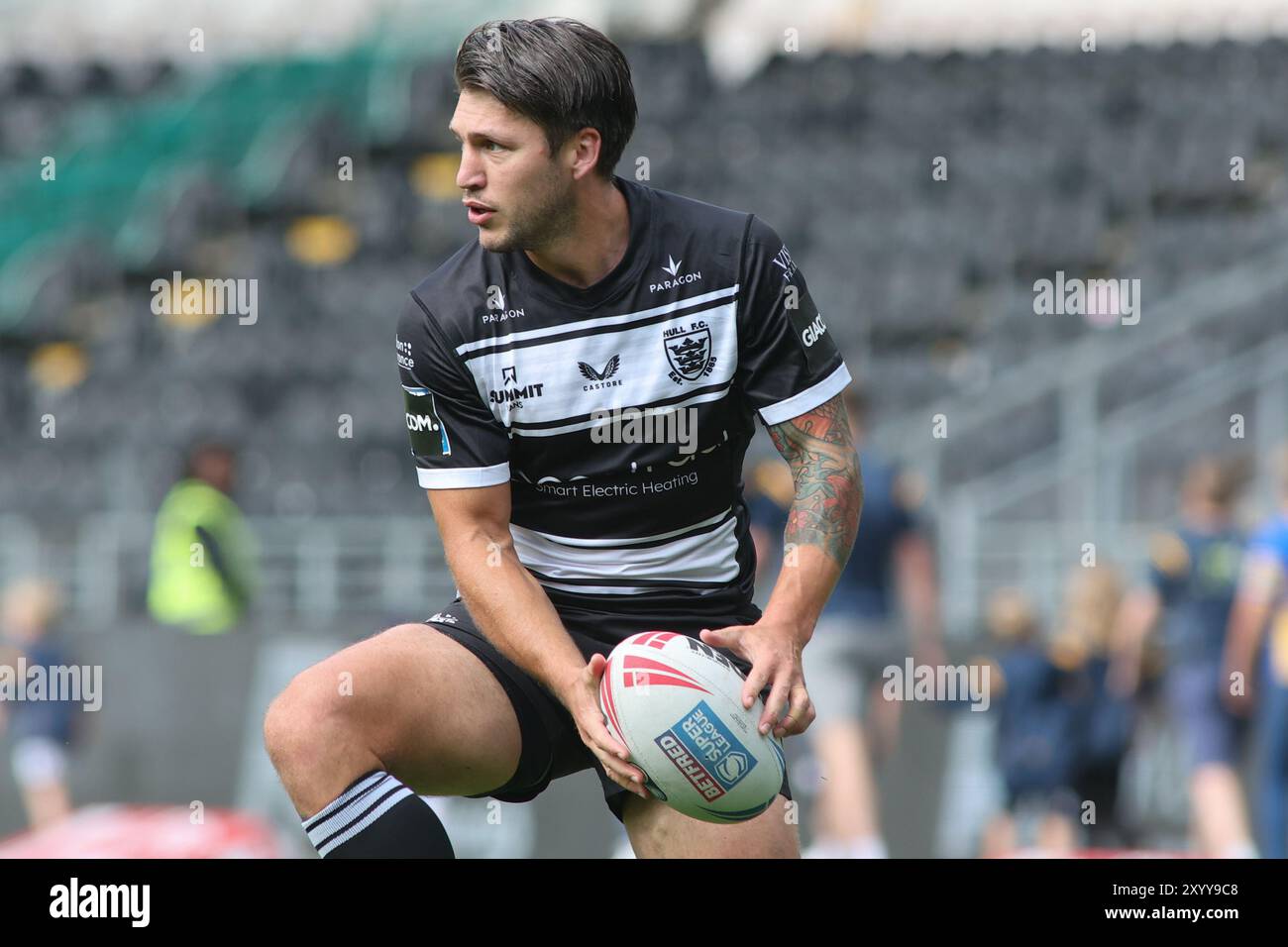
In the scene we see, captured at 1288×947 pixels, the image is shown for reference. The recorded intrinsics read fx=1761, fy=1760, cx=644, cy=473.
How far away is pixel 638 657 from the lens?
11.9 ft

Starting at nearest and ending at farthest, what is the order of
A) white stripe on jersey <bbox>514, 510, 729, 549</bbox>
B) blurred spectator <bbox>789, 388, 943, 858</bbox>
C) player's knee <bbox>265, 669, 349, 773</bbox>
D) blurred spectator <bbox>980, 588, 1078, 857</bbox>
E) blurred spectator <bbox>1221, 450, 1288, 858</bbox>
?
player's knee <bbox>265, 669, 349, 773</bbox> < white stripe on jersey <bbox>514, 510, 729, 549</bbox> < blurred spectator <bbox>1221, 450, 1288, 858</bbox> < blurred spectator <bbox>789, 388, 943, 858</bbox> < blurred spectator <bbox>980, 588, 1078, 857</bbox>

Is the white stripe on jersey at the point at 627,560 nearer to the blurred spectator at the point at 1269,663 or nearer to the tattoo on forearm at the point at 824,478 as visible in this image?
the tattoo on forearm at the point at 824,478

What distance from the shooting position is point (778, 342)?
3922 mm

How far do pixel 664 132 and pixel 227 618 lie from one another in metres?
8.10

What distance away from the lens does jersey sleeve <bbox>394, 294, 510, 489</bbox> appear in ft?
12.7

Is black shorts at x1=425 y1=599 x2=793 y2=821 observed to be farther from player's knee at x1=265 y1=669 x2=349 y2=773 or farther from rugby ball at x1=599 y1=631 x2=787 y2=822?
player's knee at x1=265 y1=669 x2=349 y2=773

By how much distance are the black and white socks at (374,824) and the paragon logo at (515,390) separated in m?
0.86

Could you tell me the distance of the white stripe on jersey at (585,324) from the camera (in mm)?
3854

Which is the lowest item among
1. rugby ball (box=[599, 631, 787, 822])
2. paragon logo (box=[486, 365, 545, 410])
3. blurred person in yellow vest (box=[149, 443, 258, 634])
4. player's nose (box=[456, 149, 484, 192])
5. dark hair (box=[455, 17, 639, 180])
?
blurred person in yellow vest (box=[149, 443, 258, 634])

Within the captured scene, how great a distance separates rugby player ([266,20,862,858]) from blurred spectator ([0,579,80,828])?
6.17m

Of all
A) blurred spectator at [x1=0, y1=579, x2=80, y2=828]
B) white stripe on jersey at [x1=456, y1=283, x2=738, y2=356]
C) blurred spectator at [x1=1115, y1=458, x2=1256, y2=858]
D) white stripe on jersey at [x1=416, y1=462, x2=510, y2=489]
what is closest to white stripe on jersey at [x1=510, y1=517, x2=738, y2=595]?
white stripe on jersey at [x1=416, y1=462, x2=510, y2=489]

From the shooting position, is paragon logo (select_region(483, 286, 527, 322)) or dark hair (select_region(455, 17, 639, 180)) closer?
dark hair (select_region(455, 17, 639, 180))

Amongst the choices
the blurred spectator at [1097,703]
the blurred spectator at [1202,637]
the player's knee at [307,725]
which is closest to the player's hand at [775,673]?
the player's knee at [307,725]
